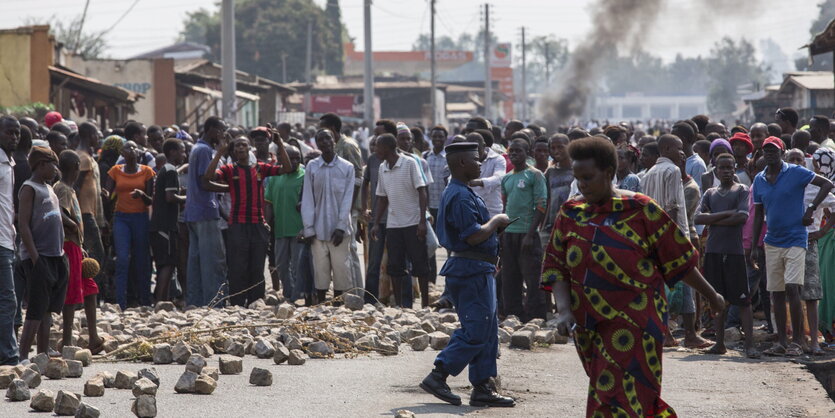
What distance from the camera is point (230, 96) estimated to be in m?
21.9

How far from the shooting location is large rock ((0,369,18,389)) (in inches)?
274

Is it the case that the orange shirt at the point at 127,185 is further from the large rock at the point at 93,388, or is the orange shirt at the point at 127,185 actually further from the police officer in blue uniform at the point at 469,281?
the police officer in blue uniform at the point at 469,281

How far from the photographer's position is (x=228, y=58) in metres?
21.8

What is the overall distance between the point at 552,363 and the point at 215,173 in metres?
3.98

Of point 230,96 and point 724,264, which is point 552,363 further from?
point 230,96

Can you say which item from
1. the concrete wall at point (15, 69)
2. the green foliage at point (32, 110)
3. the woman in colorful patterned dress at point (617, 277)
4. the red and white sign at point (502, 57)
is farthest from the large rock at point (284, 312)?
the red and white sign at point (502, 57)

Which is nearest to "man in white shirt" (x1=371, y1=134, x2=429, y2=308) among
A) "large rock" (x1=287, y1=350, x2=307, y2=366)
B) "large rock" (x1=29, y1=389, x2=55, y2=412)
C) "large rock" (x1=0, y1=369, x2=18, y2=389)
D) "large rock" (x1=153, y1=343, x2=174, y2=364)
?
"large rock" (x1=287, y1=350, x2=307, y2=366)

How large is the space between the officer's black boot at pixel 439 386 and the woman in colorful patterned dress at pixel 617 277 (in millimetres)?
1995

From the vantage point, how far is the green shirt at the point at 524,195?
408 inches

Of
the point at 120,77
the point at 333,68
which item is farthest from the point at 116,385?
the point at 333,68

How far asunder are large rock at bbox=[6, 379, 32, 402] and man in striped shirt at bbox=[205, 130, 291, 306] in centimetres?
420

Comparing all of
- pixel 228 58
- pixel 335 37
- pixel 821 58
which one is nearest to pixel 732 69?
pixel 821 58

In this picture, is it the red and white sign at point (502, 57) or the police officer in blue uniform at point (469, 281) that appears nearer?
the police officer in blue uniform at point (469, 281)

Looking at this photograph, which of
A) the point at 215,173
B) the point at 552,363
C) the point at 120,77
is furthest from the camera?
the point at 120,77
